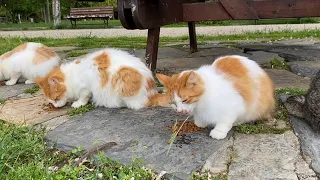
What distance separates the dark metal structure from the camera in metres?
A: 3.56

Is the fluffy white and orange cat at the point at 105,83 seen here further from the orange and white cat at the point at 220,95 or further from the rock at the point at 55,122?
the orange and white cat at the point at 220,95

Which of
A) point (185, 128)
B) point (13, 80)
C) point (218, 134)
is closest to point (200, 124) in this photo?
point (185, 128)

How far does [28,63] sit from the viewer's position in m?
4.02

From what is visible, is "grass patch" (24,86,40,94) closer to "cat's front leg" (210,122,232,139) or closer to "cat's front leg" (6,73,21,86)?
"cat's front leg" (6,73,21,86)

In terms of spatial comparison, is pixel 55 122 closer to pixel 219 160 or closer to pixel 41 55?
pixel 219 160

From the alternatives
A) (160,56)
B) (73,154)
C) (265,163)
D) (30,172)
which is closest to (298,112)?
(265,163)

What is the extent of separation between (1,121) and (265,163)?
196 centimetres

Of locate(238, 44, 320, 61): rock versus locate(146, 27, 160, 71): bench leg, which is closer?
locate(146, 27, 160, 71): bench leg

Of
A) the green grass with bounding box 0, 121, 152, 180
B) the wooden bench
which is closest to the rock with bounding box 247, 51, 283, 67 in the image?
the green grass with bounding box 0, 121, 152, 180

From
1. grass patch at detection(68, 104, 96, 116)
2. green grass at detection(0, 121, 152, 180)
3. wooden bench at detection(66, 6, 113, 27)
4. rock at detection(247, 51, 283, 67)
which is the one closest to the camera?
green grass at detection(0, 121, 152, 180)

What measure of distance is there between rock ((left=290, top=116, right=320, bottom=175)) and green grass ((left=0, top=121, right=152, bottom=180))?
2.94 feet

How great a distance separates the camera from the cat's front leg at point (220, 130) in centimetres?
235

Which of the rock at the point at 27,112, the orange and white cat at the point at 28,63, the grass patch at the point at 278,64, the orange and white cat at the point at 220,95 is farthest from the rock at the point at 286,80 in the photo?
the orange and white cat at the point at 28,63

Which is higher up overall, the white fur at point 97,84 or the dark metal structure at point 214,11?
the dark metal structure at point 214,11
